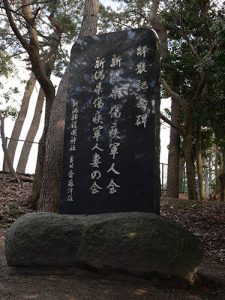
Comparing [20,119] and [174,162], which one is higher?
[20,119]

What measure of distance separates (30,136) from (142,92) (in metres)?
16.1

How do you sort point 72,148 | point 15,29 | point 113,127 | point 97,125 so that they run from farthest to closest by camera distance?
point 15,29, point 72,148, point 97,125, point 113,127

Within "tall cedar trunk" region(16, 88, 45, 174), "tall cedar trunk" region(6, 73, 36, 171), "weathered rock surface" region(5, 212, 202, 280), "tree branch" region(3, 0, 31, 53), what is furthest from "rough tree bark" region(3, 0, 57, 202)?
"tall cedar trunk" region(16, 88, 45, 174)

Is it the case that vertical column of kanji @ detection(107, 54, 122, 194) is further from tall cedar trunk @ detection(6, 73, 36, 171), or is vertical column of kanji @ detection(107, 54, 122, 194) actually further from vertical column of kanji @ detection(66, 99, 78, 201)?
tall cedar trunk @ detection(6, 73, 36, 171)

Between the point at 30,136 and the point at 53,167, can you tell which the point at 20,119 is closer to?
the point at 30,136

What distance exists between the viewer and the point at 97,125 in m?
6.05

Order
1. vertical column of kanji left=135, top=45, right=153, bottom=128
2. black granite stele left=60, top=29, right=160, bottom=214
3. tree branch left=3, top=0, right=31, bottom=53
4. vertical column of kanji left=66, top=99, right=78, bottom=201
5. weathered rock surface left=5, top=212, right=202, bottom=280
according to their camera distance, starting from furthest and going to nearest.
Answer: tree branch left=3, top=0, right=31, bottom=53 < vertical column of kanji left=66, top=99, right=78, bottom=201 < vertical column of kanji left=135, top=45, right=153, bottom=128 < black granite stele left=60, top=29, right=160, bottom=214 < weathered rock surface left=5, top=212, right=202, bottom=280

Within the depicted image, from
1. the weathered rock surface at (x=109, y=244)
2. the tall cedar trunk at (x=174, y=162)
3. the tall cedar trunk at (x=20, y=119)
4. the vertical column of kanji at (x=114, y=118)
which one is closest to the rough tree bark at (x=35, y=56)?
the vertical column of kanji at (x=114, y=118)

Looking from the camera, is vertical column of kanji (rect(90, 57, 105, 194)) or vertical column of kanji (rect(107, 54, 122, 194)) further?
vertical column of kanji (rect(90, 57, 105, 194))

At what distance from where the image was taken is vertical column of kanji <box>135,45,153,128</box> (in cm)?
560

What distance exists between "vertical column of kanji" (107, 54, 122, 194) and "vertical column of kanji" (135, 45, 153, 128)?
0.34 m

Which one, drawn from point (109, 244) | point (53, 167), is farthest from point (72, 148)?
point (53, 167)

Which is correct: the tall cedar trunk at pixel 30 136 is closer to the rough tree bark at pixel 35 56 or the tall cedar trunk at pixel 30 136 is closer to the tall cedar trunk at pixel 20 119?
the tall cedar trunk at pixel 20 119

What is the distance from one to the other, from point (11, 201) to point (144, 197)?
7.00 meters
